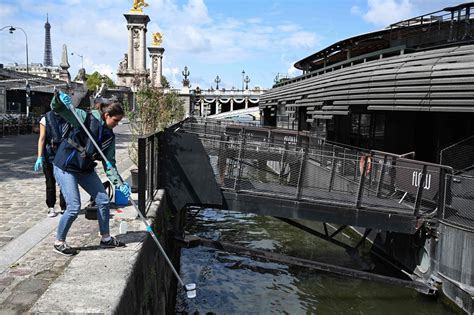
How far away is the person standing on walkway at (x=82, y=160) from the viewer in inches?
214

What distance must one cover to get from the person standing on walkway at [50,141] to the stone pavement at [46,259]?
47 cm

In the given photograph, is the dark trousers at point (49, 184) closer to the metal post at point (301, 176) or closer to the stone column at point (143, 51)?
the metal post at point (301, 176)

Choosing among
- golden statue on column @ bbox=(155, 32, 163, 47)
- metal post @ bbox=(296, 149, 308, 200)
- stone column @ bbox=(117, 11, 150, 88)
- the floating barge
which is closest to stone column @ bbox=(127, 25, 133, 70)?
stone column @ bbox=(117, 11, 150, 88)

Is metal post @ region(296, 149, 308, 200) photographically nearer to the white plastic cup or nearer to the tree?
the white plastic cup

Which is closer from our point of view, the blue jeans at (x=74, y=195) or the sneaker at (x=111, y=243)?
the blue jeans at (x=74, y=195)

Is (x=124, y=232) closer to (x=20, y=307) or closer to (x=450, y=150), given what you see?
(x=20, y=307)

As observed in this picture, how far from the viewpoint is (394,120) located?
17.2m

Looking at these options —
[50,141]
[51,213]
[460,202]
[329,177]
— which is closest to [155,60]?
[329,177]

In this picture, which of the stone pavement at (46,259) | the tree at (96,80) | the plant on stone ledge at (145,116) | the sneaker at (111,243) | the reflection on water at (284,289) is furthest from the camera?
the tree at (96,80)

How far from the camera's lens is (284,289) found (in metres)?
10.6

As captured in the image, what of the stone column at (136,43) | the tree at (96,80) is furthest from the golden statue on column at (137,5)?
the tree at (96,80)

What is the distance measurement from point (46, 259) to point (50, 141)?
6.52 ft

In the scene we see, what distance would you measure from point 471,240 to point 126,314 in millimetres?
6945

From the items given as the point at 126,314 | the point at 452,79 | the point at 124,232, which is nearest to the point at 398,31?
the point at 452,79
